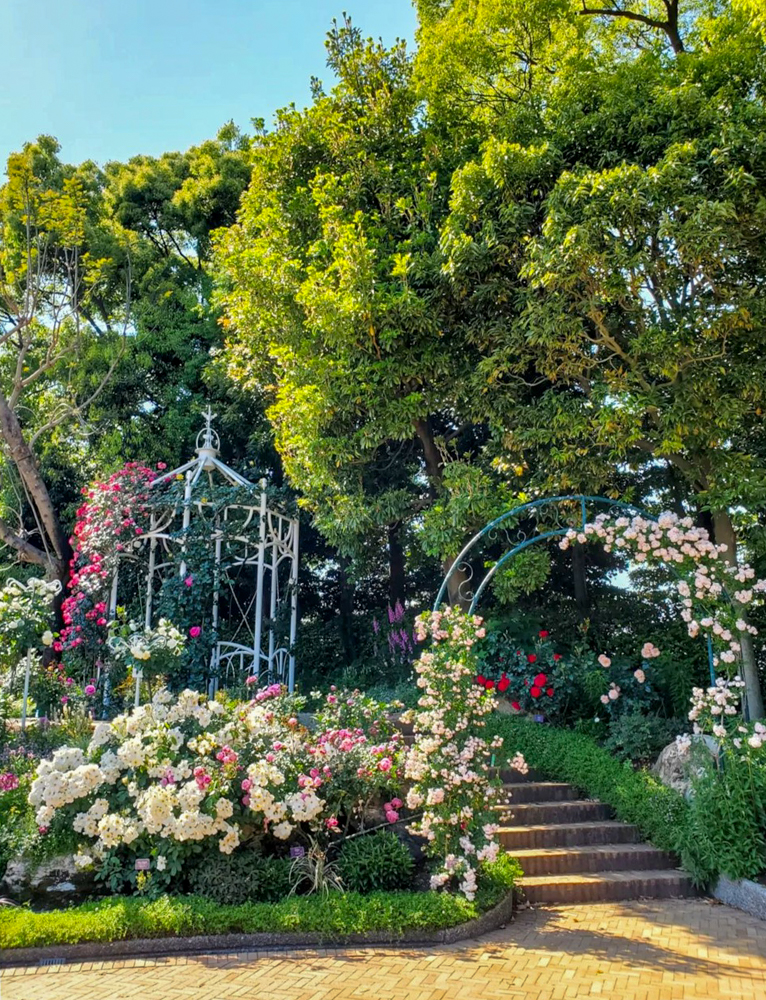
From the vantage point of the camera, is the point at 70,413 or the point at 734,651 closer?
the point at 734,651

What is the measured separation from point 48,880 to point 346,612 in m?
7.96

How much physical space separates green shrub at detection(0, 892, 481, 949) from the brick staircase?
3.66 feet

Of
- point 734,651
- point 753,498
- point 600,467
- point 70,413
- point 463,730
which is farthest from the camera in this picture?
point 70,413

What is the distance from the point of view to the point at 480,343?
851 centimetres

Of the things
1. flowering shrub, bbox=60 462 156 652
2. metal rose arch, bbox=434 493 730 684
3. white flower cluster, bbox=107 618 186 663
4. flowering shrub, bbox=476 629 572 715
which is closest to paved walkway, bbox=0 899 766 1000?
white flower cluster, bbox=107 618 186 663

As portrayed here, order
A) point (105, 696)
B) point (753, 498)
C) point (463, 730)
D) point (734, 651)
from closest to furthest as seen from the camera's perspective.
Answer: point (463, 730)
point (734, 651)
point (753, 498)
point (105, 696)

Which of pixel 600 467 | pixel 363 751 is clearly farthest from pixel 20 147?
pixel 363 751

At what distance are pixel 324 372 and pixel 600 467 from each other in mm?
3364

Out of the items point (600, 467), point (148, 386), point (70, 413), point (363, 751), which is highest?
point (148, 386)

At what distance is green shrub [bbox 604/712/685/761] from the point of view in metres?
7.28

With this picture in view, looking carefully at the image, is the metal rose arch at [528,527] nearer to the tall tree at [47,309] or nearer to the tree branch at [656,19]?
the tree branch at [656,19]

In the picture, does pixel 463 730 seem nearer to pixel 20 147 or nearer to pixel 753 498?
pixel 753 498

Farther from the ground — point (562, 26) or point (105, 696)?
point (562, 26)

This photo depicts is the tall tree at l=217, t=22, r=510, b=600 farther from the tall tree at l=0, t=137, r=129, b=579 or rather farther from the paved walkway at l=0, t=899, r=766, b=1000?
the paved walkway at l=0, t=899, r=766, b=1000
